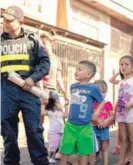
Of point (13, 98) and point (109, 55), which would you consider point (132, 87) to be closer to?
point (13, 98)

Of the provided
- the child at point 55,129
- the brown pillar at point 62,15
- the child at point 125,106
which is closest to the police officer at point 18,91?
the child at point 125,106

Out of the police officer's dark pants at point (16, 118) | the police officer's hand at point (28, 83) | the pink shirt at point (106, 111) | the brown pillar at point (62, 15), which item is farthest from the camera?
the brown pillar at point (62, 15)

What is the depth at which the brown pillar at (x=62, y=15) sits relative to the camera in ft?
43.7

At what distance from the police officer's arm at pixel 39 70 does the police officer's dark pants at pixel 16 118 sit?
16 cm

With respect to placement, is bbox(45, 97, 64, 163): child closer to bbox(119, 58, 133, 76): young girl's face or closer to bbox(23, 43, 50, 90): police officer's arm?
bbox(119, 58, 133, 76): young girl's face

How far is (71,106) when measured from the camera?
467cm

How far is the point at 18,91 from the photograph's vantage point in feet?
15.1

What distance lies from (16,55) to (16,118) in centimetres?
65

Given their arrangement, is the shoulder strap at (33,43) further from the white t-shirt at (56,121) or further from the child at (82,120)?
the white t-shirt at (56,121)

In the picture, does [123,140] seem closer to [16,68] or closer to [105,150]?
[105,150]

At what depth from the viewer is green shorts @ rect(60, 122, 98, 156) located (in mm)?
4523

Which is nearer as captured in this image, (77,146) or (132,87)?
(77,146)

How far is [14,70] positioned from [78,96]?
0.70 metres

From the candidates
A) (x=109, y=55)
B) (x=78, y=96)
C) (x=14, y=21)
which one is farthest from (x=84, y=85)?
(x=109, y=55)
